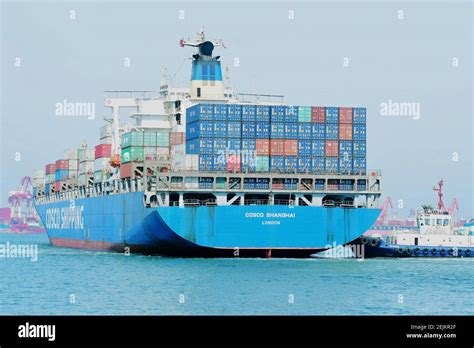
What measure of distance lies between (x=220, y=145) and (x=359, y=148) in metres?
10.0

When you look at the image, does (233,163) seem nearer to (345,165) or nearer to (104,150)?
(345,165)

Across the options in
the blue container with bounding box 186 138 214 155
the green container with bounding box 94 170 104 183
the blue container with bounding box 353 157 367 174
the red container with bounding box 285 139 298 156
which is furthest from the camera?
the green container with bounding box 94 170 104 183

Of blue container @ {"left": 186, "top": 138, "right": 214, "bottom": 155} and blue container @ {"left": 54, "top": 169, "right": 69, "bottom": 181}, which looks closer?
blue container @ {"left": 186, "top": 138, "right": 214, "bottom": 155}

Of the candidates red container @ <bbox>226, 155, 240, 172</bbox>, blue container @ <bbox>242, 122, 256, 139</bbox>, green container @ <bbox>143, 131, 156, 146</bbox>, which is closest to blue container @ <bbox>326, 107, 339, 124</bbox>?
blue container @ <bbox>242, 122, 256, 139</bbox>

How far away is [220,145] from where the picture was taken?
228ft

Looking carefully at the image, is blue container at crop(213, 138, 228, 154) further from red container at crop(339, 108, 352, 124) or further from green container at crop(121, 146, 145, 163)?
red container at crop(339, 108, 352, 124)

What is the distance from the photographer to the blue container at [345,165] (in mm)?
71312

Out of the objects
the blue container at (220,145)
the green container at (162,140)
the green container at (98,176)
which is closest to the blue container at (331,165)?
the blue container at (220,145)

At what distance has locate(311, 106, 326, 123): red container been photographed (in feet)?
231

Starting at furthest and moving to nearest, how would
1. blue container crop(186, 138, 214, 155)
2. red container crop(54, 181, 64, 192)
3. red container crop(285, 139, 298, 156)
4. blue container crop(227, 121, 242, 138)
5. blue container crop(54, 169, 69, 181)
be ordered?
1. red container crop(54, 181, 64, 192)
2. blue container crop(54, 169, 69, 181)
3. red container crop(285, 139, 298, 156)
4. blue container crop(227, 121, 242, 138)
5. blue container crop(186, 138, 214, 155)

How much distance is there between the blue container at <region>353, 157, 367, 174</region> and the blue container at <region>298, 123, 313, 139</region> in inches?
153

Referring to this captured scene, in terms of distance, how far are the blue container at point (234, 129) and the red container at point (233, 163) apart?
146 centimetres
